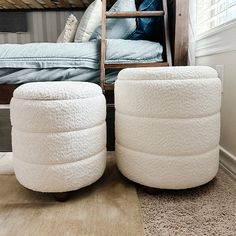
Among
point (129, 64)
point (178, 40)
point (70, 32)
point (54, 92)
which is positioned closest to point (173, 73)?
point (54, 92)

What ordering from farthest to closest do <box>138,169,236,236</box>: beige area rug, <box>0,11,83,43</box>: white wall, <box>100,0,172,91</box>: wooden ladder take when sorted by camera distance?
<box>0,11,83,43</box>: white wall < <box>100,0,172,91</box>: wooden ladder < <box>138,169,236,236</box>: beige area rug

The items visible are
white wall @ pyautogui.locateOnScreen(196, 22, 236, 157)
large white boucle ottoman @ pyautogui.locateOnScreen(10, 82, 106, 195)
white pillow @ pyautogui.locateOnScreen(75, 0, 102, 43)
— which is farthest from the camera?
white pillow @ pyautogui.locateOnScreen(75, 0, 102, 43)

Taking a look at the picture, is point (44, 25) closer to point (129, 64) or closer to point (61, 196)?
point (129, 64)

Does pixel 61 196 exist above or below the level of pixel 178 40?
below

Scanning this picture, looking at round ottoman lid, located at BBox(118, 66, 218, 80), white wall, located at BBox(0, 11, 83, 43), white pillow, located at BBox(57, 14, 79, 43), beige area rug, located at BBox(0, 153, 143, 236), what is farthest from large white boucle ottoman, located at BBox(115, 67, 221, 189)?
white wall, located at BBox(0, 11, 83, 43)

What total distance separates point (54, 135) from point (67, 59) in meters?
0.70

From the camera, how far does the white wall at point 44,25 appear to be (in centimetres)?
303

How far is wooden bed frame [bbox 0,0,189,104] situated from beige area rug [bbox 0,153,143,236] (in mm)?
624

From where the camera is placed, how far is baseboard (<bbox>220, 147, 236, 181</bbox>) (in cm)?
122

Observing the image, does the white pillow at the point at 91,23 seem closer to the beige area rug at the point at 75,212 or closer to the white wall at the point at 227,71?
the white wall at the point at 227,71

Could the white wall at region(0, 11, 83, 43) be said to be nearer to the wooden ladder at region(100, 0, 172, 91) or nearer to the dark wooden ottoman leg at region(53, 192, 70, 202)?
the wooden ladder at region(100, 0, 172, 91)

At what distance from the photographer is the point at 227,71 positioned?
4.19ft

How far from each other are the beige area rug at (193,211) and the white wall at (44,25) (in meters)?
2.50

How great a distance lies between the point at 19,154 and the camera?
102 cm
